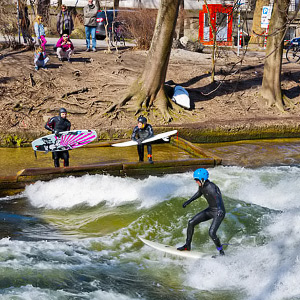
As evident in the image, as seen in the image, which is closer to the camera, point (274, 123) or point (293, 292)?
point (293, 292)

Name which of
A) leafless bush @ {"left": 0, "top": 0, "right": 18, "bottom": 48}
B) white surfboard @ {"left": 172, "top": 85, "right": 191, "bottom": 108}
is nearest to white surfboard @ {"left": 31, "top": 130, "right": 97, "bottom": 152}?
white surfboard @ {"left": 172, "top": 85, "right": 191, "bottom": 108}

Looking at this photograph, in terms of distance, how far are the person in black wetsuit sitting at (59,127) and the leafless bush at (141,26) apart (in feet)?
41.2

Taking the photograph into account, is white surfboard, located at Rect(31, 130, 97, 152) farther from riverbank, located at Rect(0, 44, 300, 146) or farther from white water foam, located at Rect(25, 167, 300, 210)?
riverbank, located at Rect(0, 44, 300, 146)

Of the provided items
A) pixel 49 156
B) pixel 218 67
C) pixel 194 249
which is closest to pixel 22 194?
pixel 49 156

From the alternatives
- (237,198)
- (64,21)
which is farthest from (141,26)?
(237,198)

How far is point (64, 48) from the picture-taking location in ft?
64.7

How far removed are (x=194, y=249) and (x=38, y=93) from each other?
11110 millimetres

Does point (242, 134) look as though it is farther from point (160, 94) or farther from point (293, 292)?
point (293, 292)

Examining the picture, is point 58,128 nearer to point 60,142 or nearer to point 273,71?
point 60,142

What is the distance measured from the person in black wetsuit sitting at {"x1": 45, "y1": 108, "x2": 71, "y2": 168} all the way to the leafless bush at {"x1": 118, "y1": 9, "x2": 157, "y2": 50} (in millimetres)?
12544

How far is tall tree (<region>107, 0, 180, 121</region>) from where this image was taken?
1611cm

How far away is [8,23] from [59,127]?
544 inches

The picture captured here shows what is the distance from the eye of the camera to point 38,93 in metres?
17.4

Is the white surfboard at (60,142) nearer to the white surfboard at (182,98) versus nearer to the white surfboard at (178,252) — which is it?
the white surfboard at (178,252)
